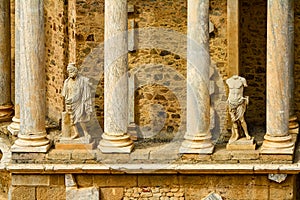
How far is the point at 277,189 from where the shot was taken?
1059 inches

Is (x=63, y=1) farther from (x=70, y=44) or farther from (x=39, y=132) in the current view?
(x=39, y=132)

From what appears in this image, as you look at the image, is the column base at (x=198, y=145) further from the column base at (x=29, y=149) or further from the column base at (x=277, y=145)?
the column base at (x=29, y=149)

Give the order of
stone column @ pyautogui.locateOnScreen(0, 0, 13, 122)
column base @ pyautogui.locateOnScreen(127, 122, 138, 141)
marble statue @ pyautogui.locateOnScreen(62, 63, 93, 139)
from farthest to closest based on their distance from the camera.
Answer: stone column @ pyautogui.locateOnScreen(0, 0, 13, 122) → column base @ pyautogui.locateOnScreen(127, 122, 138, 141) → marble statue @ pyautogui.locateOnScreen(62, 63, 93, 139)

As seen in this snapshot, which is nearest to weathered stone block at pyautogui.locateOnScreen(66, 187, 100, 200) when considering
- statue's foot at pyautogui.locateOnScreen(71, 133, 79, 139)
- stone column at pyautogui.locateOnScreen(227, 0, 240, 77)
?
statue's foot at pyautogui.locateOnScreen(71, 133, 79, 139)

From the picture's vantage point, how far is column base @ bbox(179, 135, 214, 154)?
27.2 m

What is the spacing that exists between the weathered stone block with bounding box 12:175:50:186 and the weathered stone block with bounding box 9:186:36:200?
10cm

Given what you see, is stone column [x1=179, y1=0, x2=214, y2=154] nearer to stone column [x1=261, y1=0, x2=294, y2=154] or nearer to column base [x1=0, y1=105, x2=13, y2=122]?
stone column [x1=261, y1=0, x2=294, y2=154]

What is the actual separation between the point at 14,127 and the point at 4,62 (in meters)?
2.07

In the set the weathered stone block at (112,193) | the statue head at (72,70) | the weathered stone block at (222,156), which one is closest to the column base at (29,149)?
the weathered stone block at (112,193)

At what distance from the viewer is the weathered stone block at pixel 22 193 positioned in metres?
27.4

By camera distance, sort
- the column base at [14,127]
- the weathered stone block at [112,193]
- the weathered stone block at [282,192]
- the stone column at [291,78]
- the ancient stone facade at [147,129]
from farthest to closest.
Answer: the column base at [14,127] < the stone column at [291,78] < the weathered stone block at [112,193] < the ancient stone facade at [147,129] < the weathered stone block at [282,192]

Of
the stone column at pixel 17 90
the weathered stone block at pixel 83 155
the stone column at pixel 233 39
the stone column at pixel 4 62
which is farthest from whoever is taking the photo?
the stone column at pixel 4 62

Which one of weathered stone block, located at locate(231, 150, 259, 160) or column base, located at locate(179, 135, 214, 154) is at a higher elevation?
column base, located at locate(179, 135, 214, 154)

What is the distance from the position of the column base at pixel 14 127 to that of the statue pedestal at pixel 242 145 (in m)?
4.86
